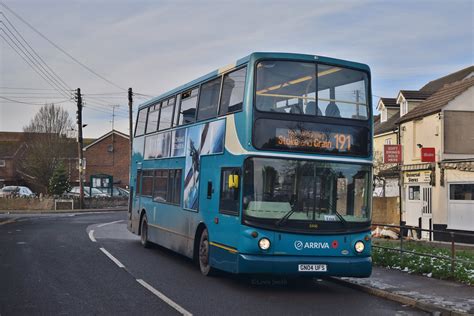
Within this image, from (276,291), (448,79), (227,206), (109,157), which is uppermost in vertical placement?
(448,79)

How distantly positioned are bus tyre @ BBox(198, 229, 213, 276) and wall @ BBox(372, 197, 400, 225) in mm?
22910

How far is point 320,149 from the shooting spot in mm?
11391

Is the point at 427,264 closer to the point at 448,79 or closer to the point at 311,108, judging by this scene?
the point at 311,108

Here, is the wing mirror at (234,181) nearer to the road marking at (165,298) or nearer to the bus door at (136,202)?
the road marking at (165,298)

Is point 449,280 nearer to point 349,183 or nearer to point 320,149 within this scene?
point 349,183

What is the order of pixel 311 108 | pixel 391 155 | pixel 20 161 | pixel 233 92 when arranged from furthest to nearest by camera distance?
1. pixel 20 161
2. pixel 391 155
3. pixel 233 92
4. pixel 311 108

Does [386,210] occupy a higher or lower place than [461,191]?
lower

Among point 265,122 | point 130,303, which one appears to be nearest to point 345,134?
point 265,122

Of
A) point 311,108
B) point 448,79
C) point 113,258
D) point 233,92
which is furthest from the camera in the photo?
point 448,79

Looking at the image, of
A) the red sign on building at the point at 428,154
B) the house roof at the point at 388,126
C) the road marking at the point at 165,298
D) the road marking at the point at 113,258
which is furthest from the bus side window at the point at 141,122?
the house roof at the point at 388,126

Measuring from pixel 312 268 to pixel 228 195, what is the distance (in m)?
2.07

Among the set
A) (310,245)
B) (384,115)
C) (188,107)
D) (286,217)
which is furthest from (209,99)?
(384,115)

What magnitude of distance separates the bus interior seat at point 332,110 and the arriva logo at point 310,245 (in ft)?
7.66

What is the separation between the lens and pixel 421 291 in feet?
36.3
